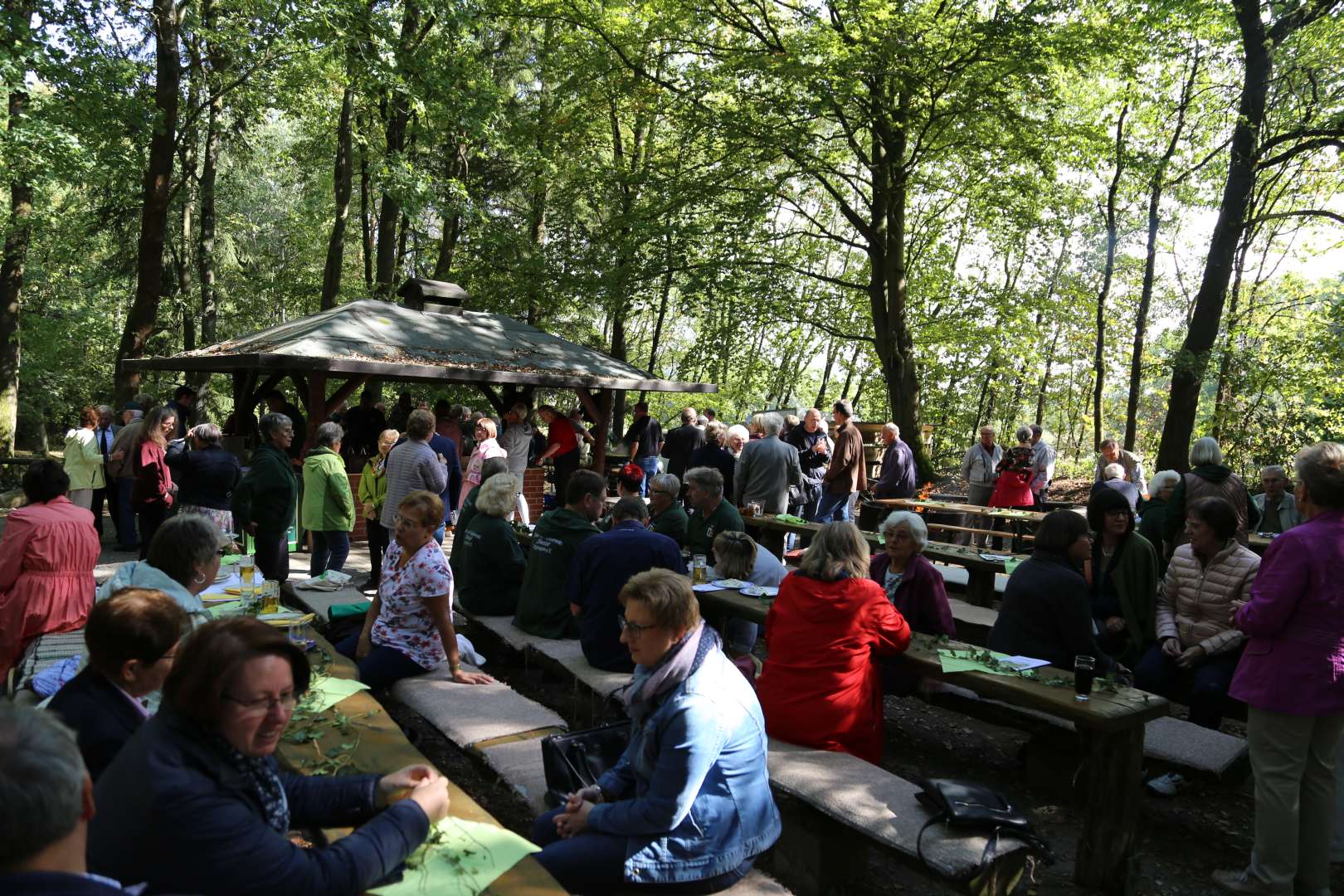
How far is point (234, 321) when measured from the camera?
25.6 metres

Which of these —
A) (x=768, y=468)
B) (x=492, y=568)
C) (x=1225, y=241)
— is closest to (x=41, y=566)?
(x=492, y=568)

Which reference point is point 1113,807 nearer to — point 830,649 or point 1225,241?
point 830,649

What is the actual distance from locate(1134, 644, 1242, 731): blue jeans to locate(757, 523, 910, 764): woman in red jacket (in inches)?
71.5

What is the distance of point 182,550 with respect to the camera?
3654 mm

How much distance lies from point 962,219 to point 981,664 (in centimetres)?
1750

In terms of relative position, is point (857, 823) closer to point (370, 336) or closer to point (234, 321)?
point (370, 336)

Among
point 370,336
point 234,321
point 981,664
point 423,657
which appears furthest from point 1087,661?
point 234,321

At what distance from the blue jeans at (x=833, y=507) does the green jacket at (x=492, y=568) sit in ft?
17.8

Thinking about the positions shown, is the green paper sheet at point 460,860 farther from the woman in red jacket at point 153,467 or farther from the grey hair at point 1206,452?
the woman in red jacket at point 153,467

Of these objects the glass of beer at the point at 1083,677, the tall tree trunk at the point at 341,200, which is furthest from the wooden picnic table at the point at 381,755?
the tall tree trunk at the point at 341,200

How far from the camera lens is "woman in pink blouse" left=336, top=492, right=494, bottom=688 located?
4.27 meters

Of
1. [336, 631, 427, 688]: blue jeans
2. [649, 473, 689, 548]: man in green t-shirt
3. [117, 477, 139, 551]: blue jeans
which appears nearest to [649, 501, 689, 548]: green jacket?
[649, 473, 689, 548]: man in green t-shirt

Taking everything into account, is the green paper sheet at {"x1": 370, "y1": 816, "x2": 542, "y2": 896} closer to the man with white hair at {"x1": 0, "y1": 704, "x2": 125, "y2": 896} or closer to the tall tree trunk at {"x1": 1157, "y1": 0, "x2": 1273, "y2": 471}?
the man with white hair at {"x1": 0, "y1": 704, "x2": 125, "y2": 896}

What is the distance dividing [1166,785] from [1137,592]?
111 cm
